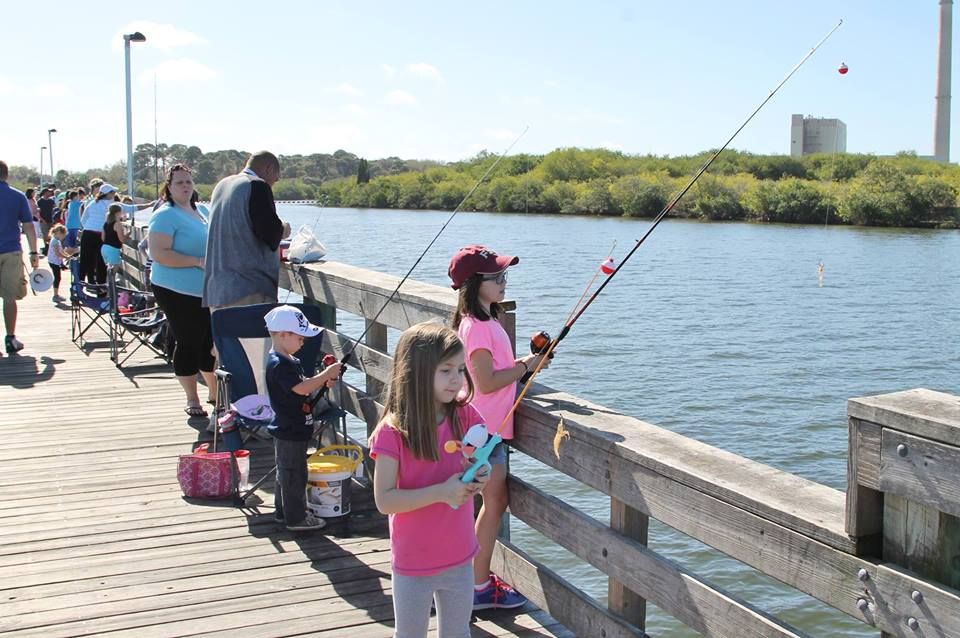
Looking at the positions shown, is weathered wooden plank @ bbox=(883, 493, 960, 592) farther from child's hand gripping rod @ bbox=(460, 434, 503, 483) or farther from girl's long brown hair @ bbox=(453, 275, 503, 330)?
girl's long brown hair @ bbox=(453, 275, 503, 330)

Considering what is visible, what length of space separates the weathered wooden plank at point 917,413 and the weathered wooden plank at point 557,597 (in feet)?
3.91

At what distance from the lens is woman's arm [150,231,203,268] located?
5.98m

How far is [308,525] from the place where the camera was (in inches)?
173

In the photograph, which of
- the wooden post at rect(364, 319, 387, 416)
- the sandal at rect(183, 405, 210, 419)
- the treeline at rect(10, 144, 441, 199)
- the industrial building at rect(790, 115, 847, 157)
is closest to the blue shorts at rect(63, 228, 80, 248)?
the treeline at rect(10, 144, 441, 199)

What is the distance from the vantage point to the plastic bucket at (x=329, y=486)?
4418 mm

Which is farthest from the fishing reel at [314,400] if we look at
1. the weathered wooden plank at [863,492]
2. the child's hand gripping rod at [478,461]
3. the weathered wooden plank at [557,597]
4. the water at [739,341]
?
the water at [739,341]

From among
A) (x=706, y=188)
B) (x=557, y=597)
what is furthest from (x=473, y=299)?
(x=706, y=188)

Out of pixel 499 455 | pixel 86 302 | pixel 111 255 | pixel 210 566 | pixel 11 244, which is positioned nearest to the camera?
pixel 499 455

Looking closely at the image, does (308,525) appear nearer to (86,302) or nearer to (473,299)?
(473,299)

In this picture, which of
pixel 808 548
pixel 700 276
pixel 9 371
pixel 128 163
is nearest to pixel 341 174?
pixel 700 276

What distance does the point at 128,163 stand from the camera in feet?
58.4

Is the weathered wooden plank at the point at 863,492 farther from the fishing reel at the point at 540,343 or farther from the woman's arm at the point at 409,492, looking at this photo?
the fishing reel at the point at 540,343

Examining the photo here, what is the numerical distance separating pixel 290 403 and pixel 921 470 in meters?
2.82

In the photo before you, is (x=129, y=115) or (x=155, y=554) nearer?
(x=155, y=554)
